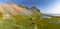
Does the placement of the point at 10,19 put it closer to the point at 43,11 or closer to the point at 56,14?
the point at 43,11

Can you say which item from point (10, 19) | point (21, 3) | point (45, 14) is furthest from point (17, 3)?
point (45, 14)

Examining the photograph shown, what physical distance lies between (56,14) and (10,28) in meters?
0.52

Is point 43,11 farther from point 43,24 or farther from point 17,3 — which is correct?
point 17,3

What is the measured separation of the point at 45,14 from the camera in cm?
217

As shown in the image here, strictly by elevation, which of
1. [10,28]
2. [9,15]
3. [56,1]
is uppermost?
[56,1]

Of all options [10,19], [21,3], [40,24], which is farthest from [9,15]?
[40,24]

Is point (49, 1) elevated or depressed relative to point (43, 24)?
elevated

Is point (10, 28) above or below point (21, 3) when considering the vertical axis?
below

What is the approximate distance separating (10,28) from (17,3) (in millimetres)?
285

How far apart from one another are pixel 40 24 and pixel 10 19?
13.1 inches

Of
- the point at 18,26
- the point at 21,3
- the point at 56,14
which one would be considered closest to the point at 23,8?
the point at 21,3

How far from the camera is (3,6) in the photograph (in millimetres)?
2201

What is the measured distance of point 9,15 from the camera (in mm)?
2182

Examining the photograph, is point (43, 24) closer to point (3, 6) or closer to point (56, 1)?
point (56, 1)
